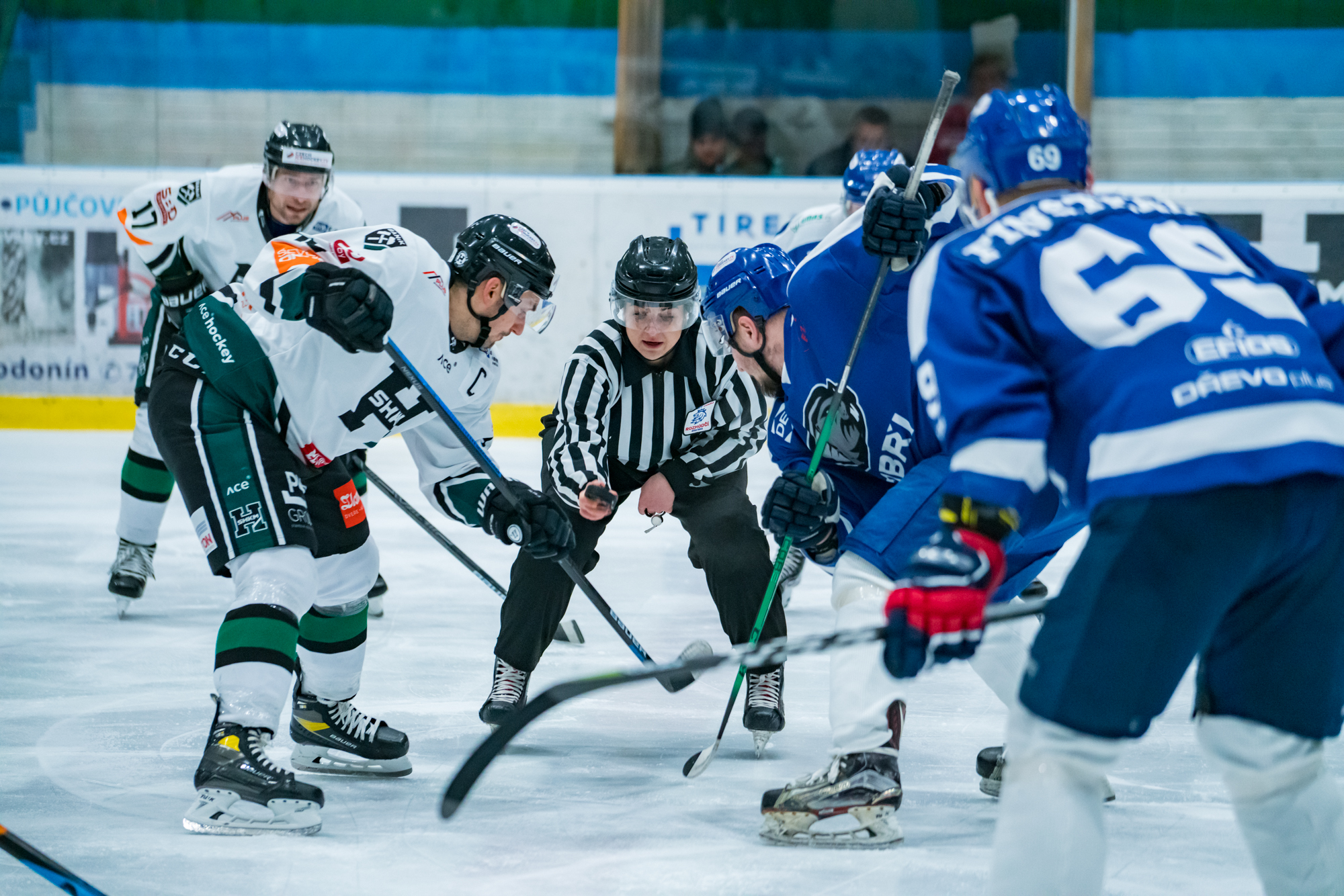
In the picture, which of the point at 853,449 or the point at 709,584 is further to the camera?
the point at 709,584

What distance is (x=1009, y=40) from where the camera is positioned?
7.32m

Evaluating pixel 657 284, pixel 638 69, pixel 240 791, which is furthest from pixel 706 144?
pixel 240 791

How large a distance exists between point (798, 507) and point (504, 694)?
77 cm

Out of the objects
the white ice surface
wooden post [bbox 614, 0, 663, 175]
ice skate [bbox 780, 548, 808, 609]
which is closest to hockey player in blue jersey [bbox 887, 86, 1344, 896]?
the white ice surface

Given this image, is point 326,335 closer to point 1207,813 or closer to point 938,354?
point 938,354

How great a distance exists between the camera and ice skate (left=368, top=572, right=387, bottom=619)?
11.7ft

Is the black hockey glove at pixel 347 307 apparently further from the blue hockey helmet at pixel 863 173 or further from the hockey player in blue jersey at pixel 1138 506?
the blue hockey helmet at pixel 863 173

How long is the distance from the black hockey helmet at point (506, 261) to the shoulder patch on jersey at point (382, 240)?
0.10 meters

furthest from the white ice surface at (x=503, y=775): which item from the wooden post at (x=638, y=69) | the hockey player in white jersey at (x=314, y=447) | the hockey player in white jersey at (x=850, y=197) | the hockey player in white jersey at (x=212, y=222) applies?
the wooden post at (x=638, y=69)

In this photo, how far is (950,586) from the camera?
1.37 meters

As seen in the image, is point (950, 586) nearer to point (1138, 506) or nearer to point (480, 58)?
point (1138, 506)

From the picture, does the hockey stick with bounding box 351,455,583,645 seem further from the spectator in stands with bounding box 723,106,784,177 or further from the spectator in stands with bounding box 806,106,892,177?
the spectator in stands with bounding box 806,106,892,177

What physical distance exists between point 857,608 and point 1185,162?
18.3 ft

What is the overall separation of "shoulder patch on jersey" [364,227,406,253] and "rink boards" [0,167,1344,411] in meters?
4.24
